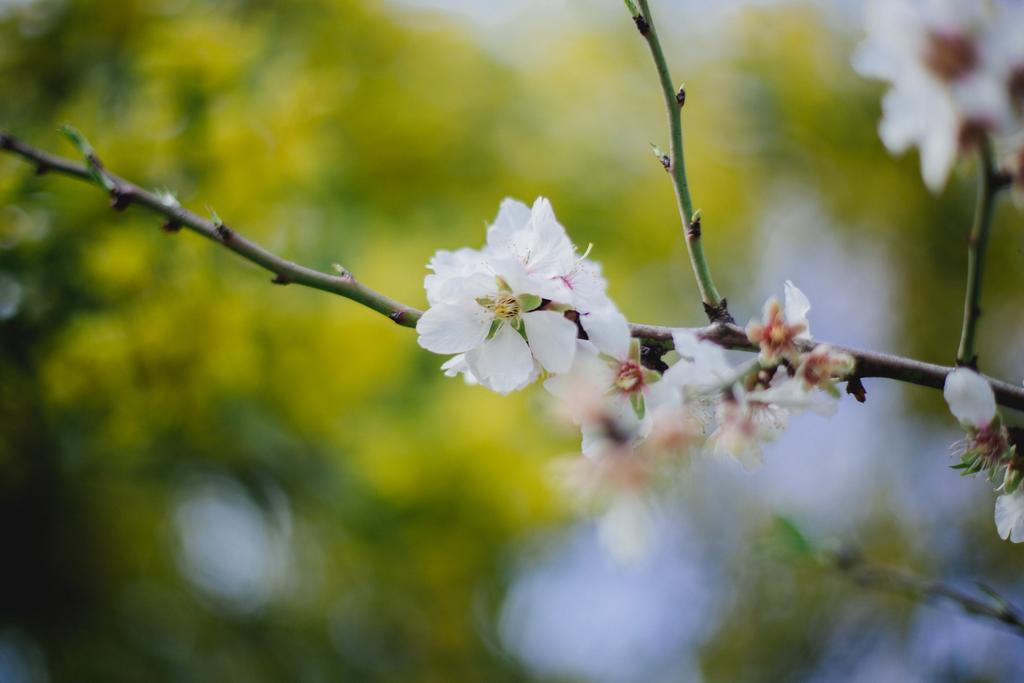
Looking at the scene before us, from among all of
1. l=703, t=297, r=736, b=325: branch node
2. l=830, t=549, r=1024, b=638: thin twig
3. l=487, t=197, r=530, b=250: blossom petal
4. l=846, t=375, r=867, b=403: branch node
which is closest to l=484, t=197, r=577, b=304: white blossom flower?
l=487, t=197, r=530, b=250: blossom petal

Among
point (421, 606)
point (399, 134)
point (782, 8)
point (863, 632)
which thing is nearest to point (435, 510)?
point (421, 606)

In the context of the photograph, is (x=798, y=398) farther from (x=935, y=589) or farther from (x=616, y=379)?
(x=935, y=589)

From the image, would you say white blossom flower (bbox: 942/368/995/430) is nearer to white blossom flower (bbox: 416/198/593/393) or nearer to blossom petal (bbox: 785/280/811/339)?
blossom petal (bbox: 785/280/811/339)

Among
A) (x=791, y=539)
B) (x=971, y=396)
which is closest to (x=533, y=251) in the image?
(x=971, y=396)

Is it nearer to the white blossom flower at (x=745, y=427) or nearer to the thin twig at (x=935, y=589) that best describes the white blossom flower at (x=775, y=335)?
the white blossom flower at (x=745, y=427)

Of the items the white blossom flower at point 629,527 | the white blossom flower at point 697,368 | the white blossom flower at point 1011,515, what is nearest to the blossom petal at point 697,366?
the white blossom flower at point 697,368

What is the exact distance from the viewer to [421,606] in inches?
118

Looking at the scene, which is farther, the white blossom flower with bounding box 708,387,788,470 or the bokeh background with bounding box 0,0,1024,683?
the bokeh background with bounding box 0,0,1024,683

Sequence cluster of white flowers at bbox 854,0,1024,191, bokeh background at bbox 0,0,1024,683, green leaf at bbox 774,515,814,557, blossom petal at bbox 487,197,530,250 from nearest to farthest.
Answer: cluster of white flowers at bbox 854,0,1024,191 → blossom petal at bbox 487,197,530,250 → green leaf at bbox 774,515,814,557 → bokeh background at bbox 0,0,1024,683

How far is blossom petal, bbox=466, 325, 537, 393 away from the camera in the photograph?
56cm

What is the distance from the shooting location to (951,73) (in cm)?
41

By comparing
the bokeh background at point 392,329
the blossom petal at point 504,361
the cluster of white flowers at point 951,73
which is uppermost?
the cluster of white flowers at point 951,73

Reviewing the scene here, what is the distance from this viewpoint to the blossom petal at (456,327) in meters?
0.55

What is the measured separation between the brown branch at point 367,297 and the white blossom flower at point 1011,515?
0.30ft
